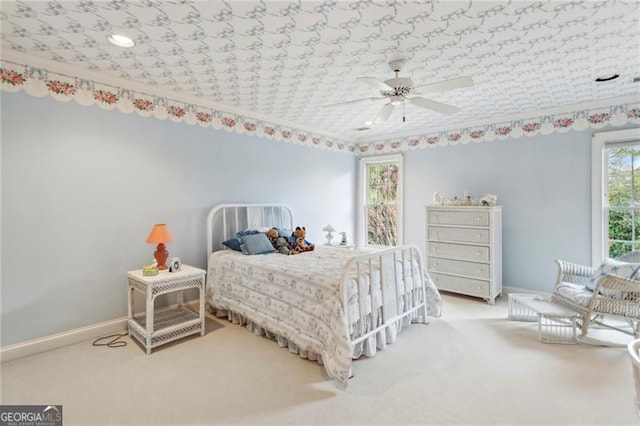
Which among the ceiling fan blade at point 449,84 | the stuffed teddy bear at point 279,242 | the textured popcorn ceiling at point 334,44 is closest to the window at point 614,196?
the textured popcorn ceiling at point 334,44

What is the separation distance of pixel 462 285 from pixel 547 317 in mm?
1264

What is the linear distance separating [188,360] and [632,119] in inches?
215

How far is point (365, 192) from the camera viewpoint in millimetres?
6043

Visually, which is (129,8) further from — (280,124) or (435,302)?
(435,302)

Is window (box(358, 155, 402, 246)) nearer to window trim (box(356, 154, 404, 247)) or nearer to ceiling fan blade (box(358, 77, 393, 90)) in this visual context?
window trim (box(356, 154, 404, 247))

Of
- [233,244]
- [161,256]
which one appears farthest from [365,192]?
[161,256]

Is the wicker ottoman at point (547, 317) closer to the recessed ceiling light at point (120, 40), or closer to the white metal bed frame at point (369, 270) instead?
the white metal bed frame at point (369, 270)

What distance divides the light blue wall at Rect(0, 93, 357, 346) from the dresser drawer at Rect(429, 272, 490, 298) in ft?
10.4

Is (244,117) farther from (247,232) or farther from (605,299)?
(605,299)

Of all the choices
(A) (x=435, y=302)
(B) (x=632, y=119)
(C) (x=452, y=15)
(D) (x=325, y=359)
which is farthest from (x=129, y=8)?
(B) (x=632, y=119)

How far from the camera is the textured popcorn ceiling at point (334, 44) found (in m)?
1.94

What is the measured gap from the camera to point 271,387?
2.21 m

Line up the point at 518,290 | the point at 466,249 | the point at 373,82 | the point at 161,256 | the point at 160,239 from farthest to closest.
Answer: the point at 518,290, the point at 466,249, the point at 161,256, the point at 160,239, the point at 373,82

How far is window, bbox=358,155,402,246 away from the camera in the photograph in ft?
18.2
